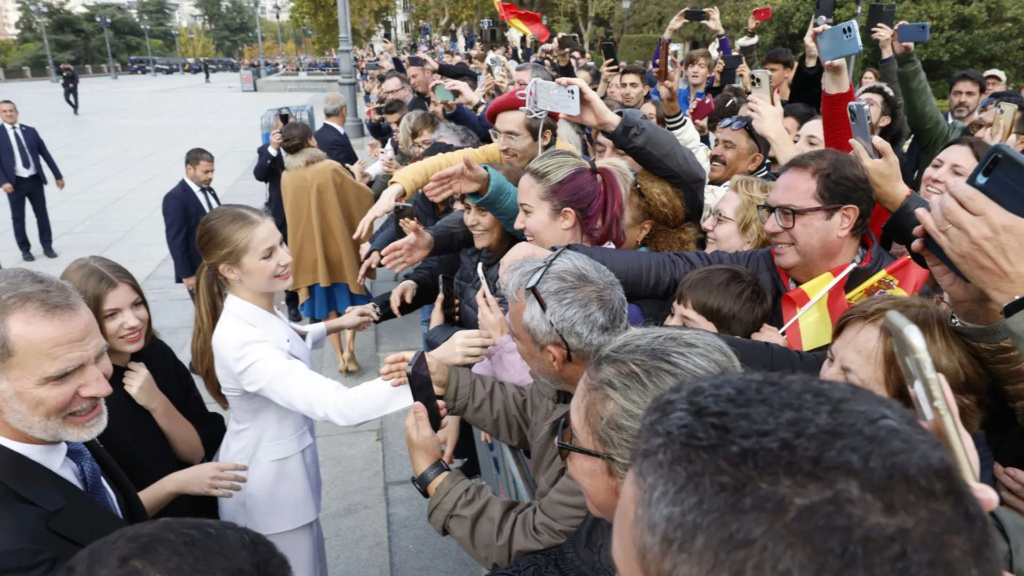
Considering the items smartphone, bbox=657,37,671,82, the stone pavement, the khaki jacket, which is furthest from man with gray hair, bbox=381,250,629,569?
smartphone, bbox=657,37,671,82

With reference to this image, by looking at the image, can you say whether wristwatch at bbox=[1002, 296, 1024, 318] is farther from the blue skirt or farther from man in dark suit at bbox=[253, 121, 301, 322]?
man in dark suit at bbox=[253, 121, 301, 322]

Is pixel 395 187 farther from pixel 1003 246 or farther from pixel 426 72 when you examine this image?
pixel 426 72

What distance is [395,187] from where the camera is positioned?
12.2ft

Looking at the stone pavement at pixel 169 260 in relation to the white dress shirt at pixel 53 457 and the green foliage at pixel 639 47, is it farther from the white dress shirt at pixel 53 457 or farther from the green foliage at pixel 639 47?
the green foliage at pixel 639 47

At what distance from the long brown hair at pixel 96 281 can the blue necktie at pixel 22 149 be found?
7437mm

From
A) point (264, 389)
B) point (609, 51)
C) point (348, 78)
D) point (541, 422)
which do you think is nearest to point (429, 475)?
point (541, 422)

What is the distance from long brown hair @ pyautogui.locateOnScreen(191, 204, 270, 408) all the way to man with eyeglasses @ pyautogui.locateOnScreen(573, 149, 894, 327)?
148 cm

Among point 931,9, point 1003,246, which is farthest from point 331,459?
point 931,9

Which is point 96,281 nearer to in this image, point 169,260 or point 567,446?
point 567,446

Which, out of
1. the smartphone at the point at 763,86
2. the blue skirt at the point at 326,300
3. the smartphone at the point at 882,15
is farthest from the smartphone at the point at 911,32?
the blue skirt at the point at 326,300

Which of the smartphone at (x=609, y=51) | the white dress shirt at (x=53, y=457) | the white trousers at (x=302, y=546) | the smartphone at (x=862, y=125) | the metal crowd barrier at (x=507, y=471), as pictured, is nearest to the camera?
the white dress shirt at (x=53, y=457)

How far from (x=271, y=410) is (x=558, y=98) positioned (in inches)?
74.7

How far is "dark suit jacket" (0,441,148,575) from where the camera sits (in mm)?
1495

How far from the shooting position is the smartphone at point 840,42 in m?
3.05
